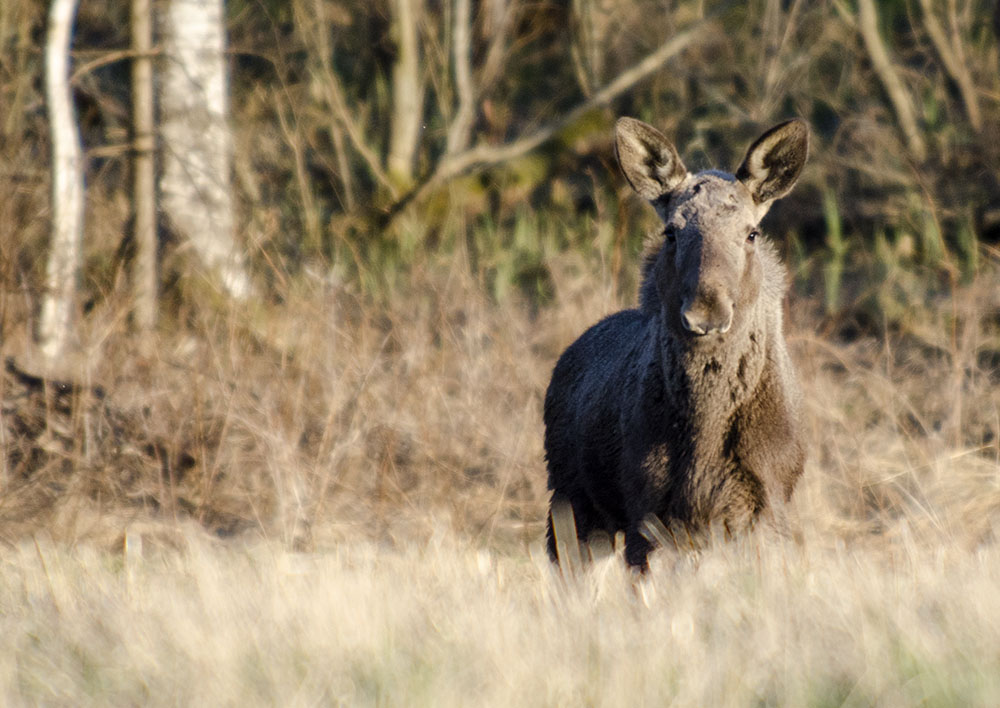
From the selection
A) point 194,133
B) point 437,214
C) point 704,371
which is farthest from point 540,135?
point 704,371

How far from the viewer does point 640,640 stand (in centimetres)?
393

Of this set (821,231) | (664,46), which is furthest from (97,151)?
(821,231)

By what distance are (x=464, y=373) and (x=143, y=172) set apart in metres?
2.90

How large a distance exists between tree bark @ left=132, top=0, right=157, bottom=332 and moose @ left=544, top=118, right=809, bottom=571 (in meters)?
4.53

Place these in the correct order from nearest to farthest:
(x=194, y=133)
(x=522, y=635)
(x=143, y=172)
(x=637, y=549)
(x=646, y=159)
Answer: (x=522, y=635), (x=637, y=549), (x=646, y=159), (x=143, y=172), (x=194, y=133)

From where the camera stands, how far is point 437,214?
12195 millimetres

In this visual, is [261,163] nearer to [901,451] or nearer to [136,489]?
[136,489]

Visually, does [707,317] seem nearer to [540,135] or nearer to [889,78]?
[540,135]

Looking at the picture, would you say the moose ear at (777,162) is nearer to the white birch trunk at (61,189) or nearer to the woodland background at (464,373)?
the woodland background at (464,373)

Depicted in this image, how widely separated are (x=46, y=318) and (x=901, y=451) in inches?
235

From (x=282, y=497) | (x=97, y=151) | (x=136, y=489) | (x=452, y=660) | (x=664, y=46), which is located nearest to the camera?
(x=452, y=660)

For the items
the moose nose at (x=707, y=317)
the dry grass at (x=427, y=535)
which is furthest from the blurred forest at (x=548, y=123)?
the moose nose at (x=707, y=317)

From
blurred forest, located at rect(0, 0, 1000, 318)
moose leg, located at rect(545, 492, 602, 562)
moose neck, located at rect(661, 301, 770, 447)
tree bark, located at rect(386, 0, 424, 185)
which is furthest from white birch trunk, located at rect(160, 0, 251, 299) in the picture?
moose neck, located at rect(661, 301, 770, 447)

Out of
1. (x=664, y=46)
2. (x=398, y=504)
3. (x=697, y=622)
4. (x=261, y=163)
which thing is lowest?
(x=398, y=504)
